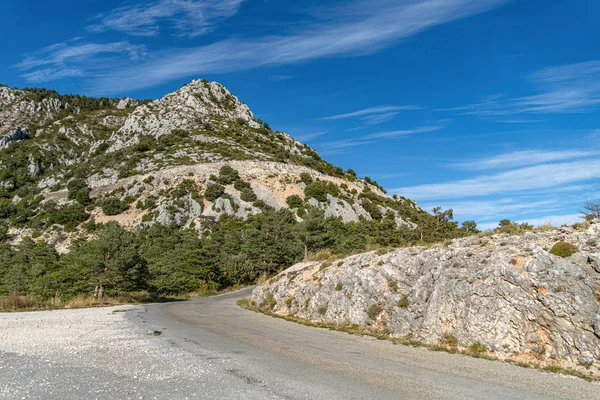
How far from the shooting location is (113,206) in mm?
73000

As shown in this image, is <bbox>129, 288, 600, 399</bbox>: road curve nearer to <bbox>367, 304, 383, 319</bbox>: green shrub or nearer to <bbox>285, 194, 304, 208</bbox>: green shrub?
<bbox>367, 304, 383, 319</bbox>: green shrub

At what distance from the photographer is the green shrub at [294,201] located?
75.6 m

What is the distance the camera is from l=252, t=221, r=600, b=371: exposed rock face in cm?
967

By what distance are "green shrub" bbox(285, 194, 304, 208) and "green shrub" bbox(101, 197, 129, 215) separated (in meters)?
32.6

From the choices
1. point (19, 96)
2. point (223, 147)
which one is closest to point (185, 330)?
point (223, 147)

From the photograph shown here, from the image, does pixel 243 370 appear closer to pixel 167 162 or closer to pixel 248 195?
pixel 248 195

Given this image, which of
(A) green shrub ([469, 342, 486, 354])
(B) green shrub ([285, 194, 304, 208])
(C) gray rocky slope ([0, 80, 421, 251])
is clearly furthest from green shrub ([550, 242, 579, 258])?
(B) green shrub ([285, 194, 304, 208])

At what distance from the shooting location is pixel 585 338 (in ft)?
30.3

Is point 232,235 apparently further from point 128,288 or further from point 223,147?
point 223,147

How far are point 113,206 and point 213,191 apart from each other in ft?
64.5

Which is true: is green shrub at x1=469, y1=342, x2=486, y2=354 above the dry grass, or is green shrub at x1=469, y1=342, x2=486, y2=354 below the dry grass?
above

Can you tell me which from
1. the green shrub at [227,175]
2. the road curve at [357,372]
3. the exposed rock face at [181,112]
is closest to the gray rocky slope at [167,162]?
the exposed rock face at [181,112]

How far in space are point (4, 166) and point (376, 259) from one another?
12260 cm

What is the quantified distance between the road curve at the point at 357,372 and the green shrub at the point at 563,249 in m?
3.66
